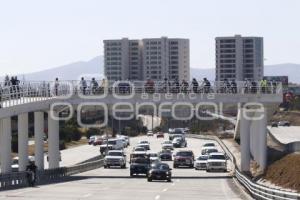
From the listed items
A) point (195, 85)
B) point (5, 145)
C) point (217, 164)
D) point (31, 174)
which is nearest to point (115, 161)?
point (217, 164)

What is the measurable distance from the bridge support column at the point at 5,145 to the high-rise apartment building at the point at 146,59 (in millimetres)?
67314

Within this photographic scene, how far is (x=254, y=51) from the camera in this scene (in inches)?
4865

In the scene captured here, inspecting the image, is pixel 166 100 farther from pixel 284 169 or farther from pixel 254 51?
pixel 254 51

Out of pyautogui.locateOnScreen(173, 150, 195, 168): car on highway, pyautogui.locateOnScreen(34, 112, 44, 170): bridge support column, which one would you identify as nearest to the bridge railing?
pyautogui.locateOnScreen(34, 112, 44, 170): bridge support column

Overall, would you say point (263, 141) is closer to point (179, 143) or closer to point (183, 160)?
point (183, 160)

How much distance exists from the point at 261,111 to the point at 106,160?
17.5 meters

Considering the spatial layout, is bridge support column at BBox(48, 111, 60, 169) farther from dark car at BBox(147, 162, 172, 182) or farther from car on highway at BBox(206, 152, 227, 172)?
car on highway at BBox(206, 152, 227, 172)

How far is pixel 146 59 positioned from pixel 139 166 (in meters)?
66.5

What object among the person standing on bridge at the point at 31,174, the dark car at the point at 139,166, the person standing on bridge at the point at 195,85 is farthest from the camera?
the person standing on bridge at the point at 195,85

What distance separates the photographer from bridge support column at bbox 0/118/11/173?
5297 cm

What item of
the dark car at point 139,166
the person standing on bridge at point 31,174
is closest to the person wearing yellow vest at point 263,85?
the dark car at point 139,166

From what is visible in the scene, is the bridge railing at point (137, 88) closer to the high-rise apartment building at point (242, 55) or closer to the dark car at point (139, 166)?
the dark car at point (139, 166)

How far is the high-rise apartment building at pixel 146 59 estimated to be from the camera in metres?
123

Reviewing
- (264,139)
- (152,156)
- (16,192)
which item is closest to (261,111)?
(264,139)
